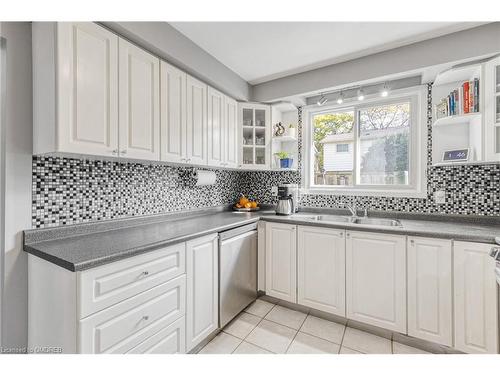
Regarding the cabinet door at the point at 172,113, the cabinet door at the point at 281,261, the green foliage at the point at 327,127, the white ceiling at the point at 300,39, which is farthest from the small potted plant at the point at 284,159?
the cabinet door at the point at 172,113

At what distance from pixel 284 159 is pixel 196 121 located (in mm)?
1250

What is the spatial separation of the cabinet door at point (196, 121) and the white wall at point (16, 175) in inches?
41.0

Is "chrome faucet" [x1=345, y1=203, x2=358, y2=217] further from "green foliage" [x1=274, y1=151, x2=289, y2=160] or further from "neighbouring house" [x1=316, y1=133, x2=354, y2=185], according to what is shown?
"green foliage" [x1=274, y1=151, x2=289, y2=160]

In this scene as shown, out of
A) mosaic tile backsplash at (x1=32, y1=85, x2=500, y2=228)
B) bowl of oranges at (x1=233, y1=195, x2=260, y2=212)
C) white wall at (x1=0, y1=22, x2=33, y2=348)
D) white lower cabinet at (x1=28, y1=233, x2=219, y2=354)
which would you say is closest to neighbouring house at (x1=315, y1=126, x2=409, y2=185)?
mosaic tile backsplash at (x1=32, y1=85, x2=500, y2=228)

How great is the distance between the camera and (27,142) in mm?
1385

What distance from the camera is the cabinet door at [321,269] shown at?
2.06 metres

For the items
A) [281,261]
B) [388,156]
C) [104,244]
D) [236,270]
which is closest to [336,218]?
[281,261]

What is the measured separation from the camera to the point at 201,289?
174 centimetres

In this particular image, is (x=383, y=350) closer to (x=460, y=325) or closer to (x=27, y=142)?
(x=460, y=325)

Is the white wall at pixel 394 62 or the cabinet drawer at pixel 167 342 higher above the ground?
the white wall at pixel 394 62

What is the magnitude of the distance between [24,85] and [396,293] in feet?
9.52

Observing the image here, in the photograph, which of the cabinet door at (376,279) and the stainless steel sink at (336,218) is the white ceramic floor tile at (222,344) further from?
the stainless steel sink at (336,218)

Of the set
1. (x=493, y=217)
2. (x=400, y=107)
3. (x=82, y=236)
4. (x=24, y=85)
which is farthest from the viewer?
(x=400, y=107)

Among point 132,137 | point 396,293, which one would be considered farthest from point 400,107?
Answer: point 132,137
